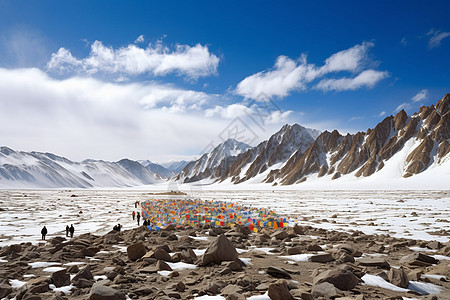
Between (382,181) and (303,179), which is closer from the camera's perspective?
(382,181)

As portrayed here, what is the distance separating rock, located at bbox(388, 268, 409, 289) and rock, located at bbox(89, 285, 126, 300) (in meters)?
5.95

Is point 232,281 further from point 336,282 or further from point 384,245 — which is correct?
point 384,245

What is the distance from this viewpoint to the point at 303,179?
127 m

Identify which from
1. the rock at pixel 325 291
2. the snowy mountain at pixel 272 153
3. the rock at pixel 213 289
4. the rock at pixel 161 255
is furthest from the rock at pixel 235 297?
the snowy mountain at pixel 272 153

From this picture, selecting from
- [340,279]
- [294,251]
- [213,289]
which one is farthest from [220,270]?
[294,251]

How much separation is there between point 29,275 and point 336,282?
7791 millimetres

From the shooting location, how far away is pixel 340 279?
5.98m

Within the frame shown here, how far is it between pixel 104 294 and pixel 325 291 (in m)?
4.29

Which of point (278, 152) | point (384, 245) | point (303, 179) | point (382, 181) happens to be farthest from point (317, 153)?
point (384, 245)

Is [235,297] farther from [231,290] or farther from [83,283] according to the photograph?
[83,283]

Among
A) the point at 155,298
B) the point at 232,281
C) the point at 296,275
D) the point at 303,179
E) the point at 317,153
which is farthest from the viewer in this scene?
the point at 317,153

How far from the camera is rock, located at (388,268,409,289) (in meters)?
6.22

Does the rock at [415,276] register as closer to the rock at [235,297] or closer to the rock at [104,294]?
the rock at [235,297]

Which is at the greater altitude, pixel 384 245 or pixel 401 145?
pixel 401 145
